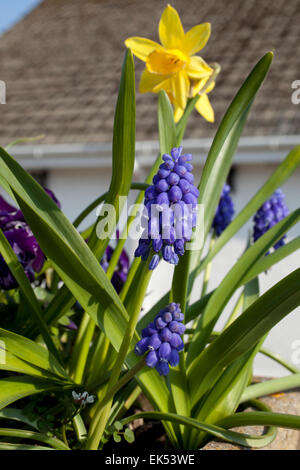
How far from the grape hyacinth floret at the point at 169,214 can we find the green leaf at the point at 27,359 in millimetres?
306

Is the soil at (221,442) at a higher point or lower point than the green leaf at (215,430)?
higher

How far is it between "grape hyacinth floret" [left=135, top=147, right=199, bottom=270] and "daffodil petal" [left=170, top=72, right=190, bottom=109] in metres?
0.44

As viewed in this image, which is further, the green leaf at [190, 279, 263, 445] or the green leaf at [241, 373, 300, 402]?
the green leaf at [241, 373, 300, 402]

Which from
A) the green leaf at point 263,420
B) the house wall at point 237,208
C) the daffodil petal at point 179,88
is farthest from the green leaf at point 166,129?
the house wall at point 237,208

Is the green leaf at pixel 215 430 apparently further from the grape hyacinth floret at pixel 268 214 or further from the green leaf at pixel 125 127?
the grape hyacinth floret at pixel 268 214

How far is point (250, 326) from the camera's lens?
2.62ft

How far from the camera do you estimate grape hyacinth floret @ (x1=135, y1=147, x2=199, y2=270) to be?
0.68 metres

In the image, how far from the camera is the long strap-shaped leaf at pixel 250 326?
2.47 feet

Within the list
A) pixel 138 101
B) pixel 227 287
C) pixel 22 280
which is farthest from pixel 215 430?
pixel 138 101

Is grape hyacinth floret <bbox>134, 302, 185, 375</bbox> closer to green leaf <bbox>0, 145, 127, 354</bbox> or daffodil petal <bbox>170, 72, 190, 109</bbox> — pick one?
green leaf <bbox>0, 145, 127, 354</bbox>

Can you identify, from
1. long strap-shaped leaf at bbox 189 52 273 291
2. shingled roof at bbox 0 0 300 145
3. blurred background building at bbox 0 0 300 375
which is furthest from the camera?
shingled roof at bbox 0 0 300 145

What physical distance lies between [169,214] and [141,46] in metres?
0.62

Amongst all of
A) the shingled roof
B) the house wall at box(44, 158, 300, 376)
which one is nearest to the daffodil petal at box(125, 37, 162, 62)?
the house wall at box(44, 158, 300, 376)

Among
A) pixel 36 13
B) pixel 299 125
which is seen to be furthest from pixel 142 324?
pixel 36 13
